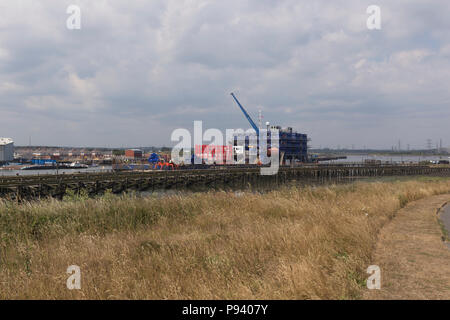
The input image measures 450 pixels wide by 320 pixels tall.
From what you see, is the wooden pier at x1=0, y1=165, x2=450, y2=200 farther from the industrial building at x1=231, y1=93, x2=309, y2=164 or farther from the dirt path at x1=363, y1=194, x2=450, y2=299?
the industrial building at x1=231, y1=93, x2=309, y2=164

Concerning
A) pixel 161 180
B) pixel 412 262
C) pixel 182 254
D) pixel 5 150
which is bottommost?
pixel 161 180

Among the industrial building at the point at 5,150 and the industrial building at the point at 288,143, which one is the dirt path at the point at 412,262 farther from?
the industrial building at the point at 5,150

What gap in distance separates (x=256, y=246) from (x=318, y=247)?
1411 millimetres

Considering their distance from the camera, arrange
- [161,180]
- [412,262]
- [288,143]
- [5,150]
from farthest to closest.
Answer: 1. [5,150]
2. [288,143]
3. [161,180]
4. [412,262]

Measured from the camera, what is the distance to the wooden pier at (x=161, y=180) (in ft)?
104

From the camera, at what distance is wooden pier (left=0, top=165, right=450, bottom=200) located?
31.6 metres

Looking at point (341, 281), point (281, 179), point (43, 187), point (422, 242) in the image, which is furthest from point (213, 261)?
point (281, 179)

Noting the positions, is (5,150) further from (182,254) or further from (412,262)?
(412,262)

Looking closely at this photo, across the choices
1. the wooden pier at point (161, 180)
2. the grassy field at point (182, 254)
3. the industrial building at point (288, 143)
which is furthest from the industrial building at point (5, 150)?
the grassy field at point (182, 254)

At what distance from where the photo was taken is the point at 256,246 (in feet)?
21.3

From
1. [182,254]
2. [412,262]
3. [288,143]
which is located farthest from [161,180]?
[288,143]

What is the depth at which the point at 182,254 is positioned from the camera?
243 inches

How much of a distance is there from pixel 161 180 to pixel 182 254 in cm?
3909
